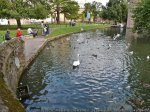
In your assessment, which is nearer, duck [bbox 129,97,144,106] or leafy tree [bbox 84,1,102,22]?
duck [bbox 129,97,144,106]

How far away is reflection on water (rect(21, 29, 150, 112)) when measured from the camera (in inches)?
731

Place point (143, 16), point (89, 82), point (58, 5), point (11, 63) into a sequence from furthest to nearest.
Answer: point (58, 5), point (143, 16), point (89, 82), point (11, 63)

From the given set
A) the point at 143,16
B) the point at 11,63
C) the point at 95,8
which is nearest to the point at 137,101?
the point at 11,63

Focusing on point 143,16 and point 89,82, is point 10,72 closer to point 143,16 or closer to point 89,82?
point 89,82

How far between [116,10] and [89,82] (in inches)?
3746

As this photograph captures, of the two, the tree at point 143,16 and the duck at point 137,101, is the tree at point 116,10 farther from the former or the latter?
the duck at point 137,101

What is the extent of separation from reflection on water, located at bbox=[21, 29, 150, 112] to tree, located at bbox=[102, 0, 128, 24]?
81558 mm

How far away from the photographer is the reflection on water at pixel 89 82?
60.9ft

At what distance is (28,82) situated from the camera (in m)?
23.6

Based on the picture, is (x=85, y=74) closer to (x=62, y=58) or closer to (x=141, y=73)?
(x=141, y=73)

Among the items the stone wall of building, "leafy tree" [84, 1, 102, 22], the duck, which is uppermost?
"leafy tree" [84, 1, 102, 22]

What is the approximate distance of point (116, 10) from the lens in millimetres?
115250

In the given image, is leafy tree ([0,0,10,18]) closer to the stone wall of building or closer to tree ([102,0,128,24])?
the stone wall of building

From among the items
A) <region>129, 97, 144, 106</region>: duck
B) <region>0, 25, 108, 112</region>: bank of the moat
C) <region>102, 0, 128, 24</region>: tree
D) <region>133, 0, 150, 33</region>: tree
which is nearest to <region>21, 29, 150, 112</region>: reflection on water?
<region>129, 97, 144, 106</region>: duck
